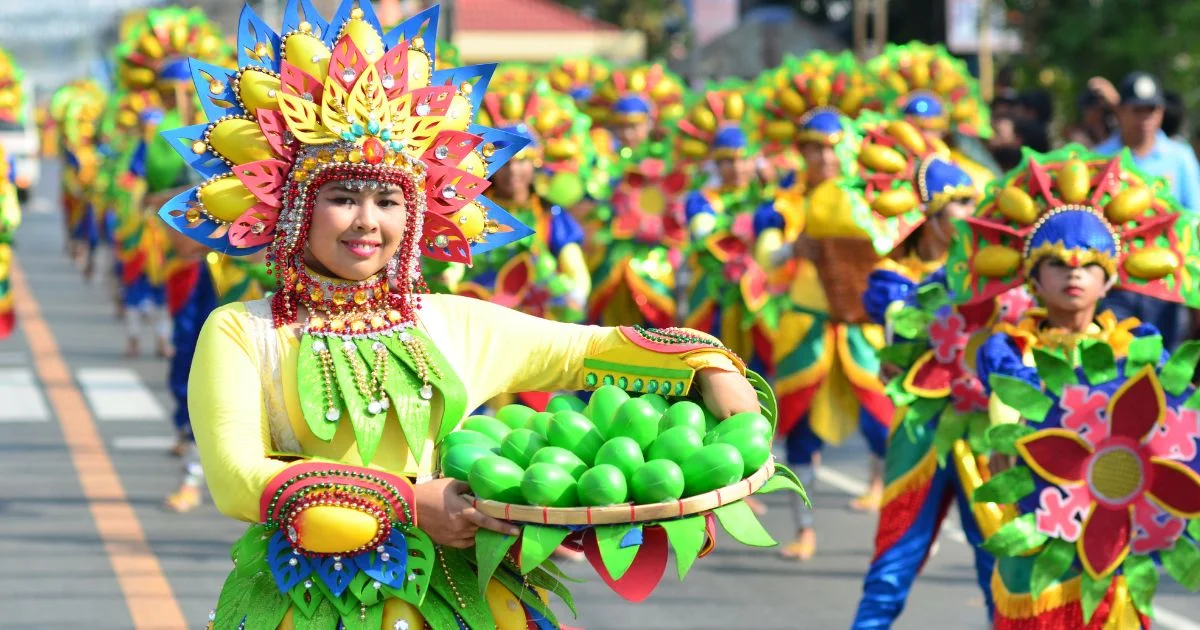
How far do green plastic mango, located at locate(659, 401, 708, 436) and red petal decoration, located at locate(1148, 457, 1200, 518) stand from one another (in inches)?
80.2

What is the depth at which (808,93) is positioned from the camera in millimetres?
12531

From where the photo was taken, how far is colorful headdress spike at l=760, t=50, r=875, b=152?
12203 mm

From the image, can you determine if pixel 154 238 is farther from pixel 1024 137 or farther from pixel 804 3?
pixel 804 3

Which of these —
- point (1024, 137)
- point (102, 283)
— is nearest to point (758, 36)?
point (102, 283)

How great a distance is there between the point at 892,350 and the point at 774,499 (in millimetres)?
4245

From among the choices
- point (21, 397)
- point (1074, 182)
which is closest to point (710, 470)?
point (1074, 182)

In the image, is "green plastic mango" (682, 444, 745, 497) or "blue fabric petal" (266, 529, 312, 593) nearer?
"green plastic mango" (682, 444, 745, 497)

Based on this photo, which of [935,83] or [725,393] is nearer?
[725,393]

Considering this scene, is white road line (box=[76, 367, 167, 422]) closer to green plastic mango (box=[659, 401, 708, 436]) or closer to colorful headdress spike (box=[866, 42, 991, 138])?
colorful headdress spike (box=[866, 42, 991, 138])

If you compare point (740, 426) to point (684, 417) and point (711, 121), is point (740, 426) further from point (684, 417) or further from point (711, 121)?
point (711, 121)

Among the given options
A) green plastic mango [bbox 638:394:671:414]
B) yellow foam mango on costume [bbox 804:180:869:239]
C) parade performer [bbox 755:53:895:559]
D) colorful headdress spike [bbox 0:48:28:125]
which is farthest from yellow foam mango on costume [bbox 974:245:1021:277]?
colorful headdress spike [bbox 0:48:28:125]

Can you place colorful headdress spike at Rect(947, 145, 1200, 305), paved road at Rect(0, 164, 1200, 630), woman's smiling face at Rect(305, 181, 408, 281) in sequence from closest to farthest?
woman's smiling face at Rect(305, 181, 408, 281), colorful headdress spike at Rect(947, 145, 1200, 305), paved road at Rect(0, 164, 1200, 630)

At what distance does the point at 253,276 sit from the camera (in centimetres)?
833

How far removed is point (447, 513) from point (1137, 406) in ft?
8.05
